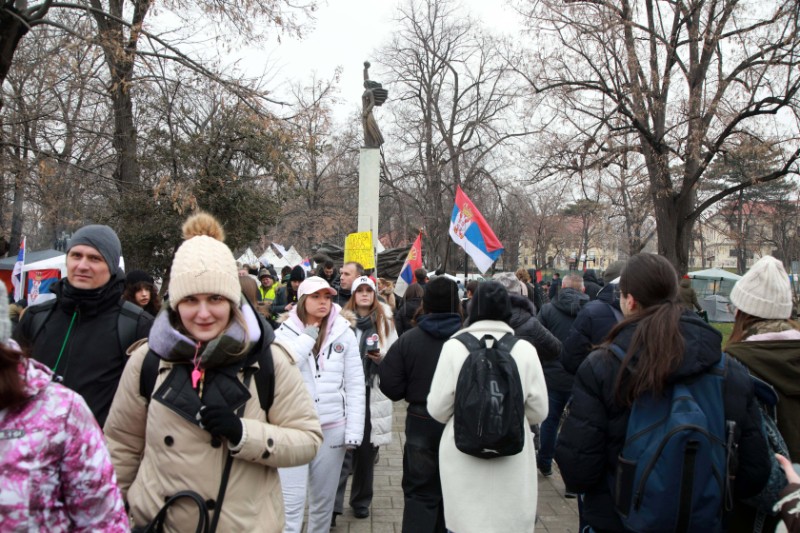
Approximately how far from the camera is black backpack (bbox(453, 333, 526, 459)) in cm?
323

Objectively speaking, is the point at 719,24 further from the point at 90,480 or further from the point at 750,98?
the point at 90,480

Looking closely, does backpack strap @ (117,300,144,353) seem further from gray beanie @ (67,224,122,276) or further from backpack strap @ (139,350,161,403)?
backpack strap @ (139,350,161,403)

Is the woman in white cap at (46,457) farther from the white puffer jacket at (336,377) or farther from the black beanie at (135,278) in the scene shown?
the black beanie at (135,278)

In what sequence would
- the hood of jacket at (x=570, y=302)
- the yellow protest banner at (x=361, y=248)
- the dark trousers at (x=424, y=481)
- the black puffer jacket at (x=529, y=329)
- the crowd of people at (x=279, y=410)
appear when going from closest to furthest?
1. the crowd of people at (x=279, y=410)
2. the dark trousers at (x=424, y=481)
3. the black puffer jacket at (x=529, y=329)
4. the hood of jacket at (x=570, y=302)
5. the yellow protest banner at (x=361, y=248)

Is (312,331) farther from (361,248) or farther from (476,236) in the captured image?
(361,248)

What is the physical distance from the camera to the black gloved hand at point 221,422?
216 centimetres

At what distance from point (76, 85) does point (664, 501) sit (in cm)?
1021

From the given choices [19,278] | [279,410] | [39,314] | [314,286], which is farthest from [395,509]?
[19,278]

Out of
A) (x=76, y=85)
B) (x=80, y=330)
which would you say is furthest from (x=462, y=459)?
(x=76, y=85)

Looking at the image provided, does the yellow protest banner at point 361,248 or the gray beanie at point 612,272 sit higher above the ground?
the yellow protest banner at point 361,248

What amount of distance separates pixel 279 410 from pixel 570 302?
4.83m

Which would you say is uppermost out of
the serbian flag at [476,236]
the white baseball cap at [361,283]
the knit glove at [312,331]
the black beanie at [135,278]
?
the serbian flag at [476,236]

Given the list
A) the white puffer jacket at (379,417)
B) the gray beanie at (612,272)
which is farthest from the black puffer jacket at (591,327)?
the white puffer jacket at (379,417)

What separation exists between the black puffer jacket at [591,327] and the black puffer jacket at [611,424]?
2.32 metres
